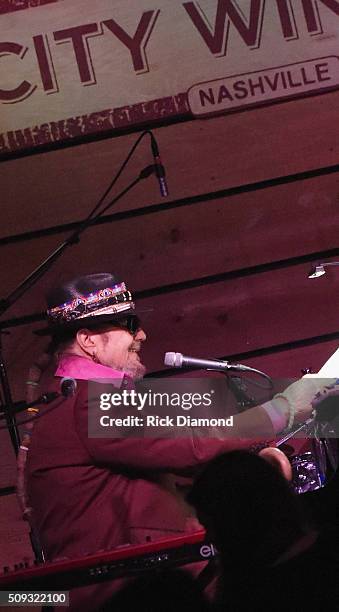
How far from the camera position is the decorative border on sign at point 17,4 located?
3861 mm

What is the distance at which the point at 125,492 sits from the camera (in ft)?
8.36

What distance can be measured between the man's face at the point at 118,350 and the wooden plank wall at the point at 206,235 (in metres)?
0.94

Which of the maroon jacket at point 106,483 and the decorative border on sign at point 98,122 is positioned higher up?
the decorative border on sign at point 98,122

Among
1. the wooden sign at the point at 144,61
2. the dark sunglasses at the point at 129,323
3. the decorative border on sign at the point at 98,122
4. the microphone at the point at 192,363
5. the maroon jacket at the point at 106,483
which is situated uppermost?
the wooden sign at the point at 144,61

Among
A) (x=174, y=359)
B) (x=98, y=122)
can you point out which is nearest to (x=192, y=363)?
(x=174, y=359)

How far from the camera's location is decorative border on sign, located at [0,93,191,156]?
12.7ft

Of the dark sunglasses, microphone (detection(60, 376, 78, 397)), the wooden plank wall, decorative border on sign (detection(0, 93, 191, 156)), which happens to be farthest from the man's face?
decorative border on sign (detection(0, 93, 191, 156))

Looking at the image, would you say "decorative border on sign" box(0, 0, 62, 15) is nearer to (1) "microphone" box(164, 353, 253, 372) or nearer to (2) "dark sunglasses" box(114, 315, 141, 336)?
(2) "dark sunglasses" box(114, 315, 141, 336)

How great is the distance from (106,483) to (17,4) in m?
2.45

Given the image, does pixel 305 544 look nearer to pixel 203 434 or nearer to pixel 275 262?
pixel 203 434

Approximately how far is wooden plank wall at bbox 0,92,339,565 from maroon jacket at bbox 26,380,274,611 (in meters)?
1.37

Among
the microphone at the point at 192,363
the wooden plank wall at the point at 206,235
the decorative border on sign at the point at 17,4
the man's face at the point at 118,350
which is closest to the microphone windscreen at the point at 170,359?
the microphone at the point at 192,363

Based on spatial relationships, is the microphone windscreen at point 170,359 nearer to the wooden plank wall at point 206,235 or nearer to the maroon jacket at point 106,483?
the maroon jacket at point 106,483

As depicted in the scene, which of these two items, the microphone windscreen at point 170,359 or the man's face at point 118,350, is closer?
the microphone windscreen at point 170,359
